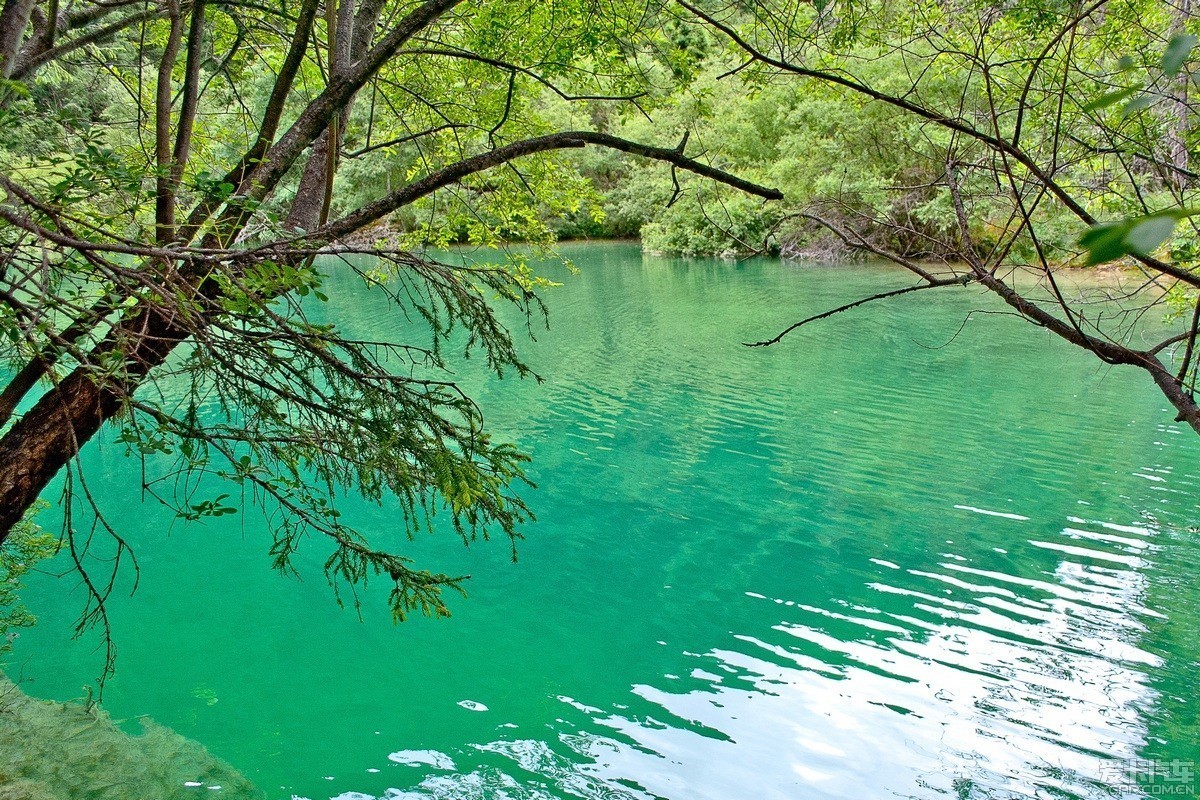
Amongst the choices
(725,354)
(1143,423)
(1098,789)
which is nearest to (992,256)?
(1098,789)

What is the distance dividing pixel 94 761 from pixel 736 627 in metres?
4.18

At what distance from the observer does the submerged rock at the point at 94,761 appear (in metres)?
4.07

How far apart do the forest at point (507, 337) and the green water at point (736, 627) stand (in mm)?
62

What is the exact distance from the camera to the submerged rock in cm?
407

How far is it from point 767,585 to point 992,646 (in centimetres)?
175

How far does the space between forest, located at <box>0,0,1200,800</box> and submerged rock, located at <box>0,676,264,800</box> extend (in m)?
0.05

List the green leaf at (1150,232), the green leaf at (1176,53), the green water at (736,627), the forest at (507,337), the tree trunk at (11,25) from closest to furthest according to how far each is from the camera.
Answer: the green leaf at (1150,232)
the green leaf at (1176,53)
the forest at (507,337)
the tree trunk at (11,25)
the green water at (736,627)

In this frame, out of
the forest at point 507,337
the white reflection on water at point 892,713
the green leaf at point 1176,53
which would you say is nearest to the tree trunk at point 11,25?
the forest at point 507,337

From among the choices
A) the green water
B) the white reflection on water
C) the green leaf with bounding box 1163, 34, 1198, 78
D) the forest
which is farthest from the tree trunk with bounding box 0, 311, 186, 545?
the green leaf with bounding box 1163, 34, 1198, 78

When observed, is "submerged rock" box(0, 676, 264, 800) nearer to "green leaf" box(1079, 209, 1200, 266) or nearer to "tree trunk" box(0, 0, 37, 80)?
"tree trunk" box(0, 0, 37, 80)

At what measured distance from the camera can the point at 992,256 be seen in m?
2.89

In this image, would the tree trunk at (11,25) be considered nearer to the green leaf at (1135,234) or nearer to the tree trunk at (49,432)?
the tree trunk at (49,432)

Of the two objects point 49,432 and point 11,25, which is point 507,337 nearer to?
point 49,432

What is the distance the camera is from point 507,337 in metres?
3.52
